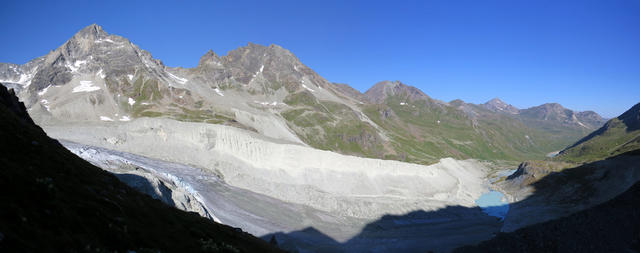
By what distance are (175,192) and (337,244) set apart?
1177 inches

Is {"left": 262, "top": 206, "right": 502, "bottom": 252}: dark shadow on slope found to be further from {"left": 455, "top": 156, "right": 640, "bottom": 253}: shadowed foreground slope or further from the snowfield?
{"left": 455, "top": 156, "right": 640, "bottom": 253}: shadowed foreground slope

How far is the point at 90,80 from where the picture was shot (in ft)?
643

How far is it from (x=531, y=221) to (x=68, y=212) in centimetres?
8857

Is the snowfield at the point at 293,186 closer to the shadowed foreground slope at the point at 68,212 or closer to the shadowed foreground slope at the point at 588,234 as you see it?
the shadowed foreground slope at the point at 588,234

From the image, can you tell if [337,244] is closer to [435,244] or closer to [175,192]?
[435,244]

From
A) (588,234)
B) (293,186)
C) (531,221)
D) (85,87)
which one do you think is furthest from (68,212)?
(85,87)

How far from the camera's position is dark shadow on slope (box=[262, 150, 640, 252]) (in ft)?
123

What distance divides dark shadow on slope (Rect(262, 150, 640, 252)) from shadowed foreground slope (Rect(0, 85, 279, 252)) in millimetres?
37357

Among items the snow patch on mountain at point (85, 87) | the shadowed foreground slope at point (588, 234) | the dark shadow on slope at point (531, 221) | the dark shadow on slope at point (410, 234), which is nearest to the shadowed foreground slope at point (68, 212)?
the shadowed foreground slope at point (588, 234)

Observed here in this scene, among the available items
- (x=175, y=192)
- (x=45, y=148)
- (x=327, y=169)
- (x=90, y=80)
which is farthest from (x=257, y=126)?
(x=45, y=148)

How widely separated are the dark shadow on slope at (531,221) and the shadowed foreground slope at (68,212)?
37357 millimetres

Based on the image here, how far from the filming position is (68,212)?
40.1ft

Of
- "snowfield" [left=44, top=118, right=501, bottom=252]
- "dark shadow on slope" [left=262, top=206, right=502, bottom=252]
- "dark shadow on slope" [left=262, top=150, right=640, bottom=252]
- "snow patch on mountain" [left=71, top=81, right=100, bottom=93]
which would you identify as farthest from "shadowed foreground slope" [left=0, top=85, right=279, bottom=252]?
"snow patch on mountain" [left=71, top=81, right=100, bottom=93]

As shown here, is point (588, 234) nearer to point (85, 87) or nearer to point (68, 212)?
point (68, 212)
